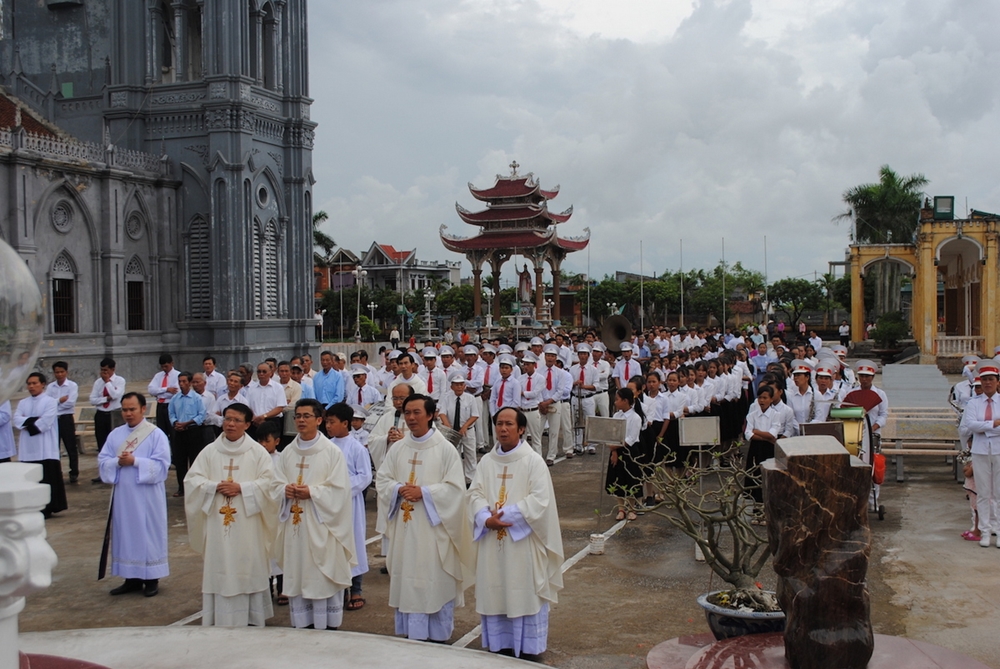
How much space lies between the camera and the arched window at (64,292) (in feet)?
82.0

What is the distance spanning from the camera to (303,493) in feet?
23.3

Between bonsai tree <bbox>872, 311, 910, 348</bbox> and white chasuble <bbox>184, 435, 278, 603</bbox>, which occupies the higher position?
bonsai tree <bbox>872, 311, 910, 348</bbox>

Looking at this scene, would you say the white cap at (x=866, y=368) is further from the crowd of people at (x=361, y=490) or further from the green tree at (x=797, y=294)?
the green tree at (x=797, y=294)

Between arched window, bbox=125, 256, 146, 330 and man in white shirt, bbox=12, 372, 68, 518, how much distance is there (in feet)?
52.8

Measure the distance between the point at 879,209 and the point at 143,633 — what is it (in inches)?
1779

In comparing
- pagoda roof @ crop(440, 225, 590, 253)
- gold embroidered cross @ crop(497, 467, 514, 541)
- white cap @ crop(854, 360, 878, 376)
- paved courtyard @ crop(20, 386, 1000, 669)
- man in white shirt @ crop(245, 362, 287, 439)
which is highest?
pagoda roof @ crop(440, 225, 590, 253)

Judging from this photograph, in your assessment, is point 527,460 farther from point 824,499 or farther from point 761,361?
point 761,361

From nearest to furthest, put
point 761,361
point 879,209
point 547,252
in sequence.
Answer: point 761,361
point 879,209
point 547,252

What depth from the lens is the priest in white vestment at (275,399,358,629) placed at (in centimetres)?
707

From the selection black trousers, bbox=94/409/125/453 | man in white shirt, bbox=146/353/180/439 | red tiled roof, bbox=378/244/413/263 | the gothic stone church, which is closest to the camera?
man in white shirt, bbox=146/353/180/439

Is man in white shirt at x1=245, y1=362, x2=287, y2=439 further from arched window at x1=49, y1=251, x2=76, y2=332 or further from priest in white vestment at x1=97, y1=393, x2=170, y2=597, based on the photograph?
arched window at x1=49, y1=251, x2=76, y2=332

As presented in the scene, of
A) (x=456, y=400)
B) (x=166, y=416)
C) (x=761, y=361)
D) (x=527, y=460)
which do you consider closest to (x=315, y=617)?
(x=527, y=460)

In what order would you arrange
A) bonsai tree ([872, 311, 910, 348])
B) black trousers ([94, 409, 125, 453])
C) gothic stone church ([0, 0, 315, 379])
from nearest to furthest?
black trousers ([94, 409, 125, 453])
gothic stone church ([0, 0, 315, 379])
bonsai tree ([872, 311, 910, 348])

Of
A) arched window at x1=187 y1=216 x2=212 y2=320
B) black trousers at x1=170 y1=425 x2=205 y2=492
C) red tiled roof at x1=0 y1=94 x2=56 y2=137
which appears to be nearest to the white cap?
black trousers at x1=170 y1=425 x2=205 y2=492
